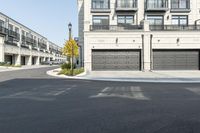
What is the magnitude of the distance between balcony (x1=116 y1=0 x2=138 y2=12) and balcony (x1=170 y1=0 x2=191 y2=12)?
5.59 m

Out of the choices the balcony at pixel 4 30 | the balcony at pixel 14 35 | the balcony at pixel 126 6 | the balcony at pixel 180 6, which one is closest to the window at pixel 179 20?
the balcony at pixel 180 6

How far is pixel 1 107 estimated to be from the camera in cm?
702

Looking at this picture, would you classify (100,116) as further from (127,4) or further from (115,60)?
(127,4)

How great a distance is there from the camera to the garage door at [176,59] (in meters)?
26.7

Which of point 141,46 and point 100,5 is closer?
point 141,46

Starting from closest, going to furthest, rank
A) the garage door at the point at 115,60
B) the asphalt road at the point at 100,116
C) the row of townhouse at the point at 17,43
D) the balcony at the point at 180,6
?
the asphalt road at the point at 100,116
the garage door at the point at 115,60
the balcony at the point at 180,6
the row of townhouse at the point at 17,43

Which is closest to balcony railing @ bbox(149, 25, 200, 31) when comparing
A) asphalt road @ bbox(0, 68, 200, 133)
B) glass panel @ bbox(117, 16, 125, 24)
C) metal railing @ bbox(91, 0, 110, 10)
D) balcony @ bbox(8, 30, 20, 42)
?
glass panel @ bbox(117, 16, 125, 24)

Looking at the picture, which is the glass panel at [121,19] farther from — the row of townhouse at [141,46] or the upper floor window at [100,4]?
the upper floor window at [100,4]

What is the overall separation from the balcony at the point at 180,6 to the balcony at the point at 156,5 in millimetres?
1111

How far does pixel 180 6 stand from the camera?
29172mm

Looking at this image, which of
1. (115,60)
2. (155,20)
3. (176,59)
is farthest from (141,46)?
(155,20)

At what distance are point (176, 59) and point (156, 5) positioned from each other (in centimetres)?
862

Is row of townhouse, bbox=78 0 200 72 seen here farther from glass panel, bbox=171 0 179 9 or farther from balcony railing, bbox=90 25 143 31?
glass panel, bbox=171 0 179 9

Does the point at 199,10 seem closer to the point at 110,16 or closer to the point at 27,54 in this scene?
the point at 110,16
